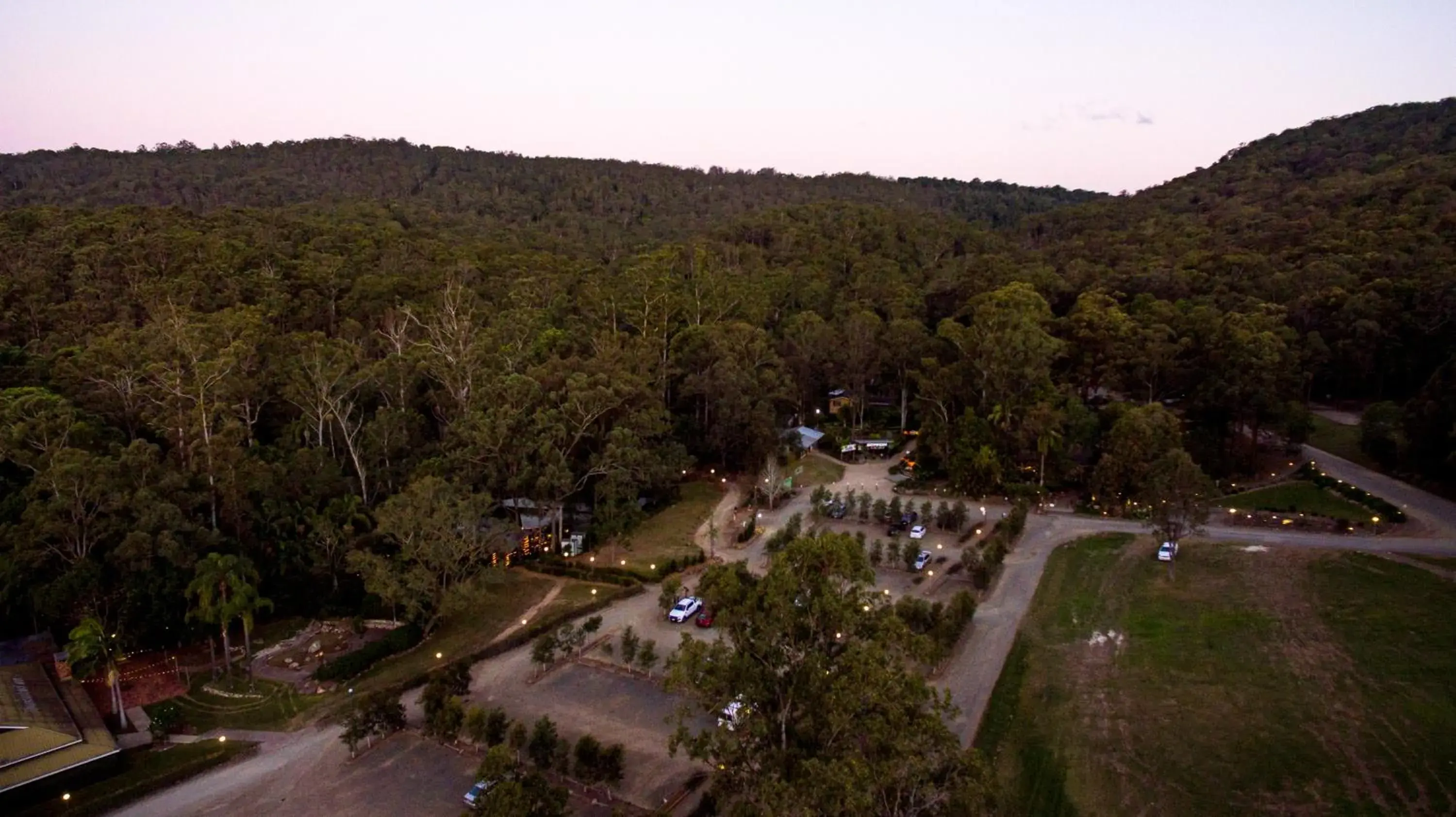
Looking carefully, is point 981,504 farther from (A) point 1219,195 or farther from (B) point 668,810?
(A) point 1219,195

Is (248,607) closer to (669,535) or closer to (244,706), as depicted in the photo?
(244,706)

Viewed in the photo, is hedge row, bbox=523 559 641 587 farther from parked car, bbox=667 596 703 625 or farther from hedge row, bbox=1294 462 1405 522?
hedge row, bbox=1294 462 1405 522

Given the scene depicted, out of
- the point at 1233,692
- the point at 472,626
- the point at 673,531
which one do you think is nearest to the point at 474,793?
the point at 472,626

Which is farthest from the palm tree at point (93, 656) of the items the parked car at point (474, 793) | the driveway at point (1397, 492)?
the driveway at point (1397, 492)

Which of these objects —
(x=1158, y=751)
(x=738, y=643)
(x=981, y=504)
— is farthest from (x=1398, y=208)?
(x=738, y=643)

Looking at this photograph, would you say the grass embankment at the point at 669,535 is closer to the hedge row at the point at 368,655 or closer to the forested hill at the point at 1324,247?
the hedge row at the point at 368,655

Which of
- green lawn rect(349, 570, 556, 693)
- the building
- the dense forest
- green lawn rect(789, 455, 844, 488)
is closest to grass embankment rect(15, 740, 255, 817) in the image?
the building
